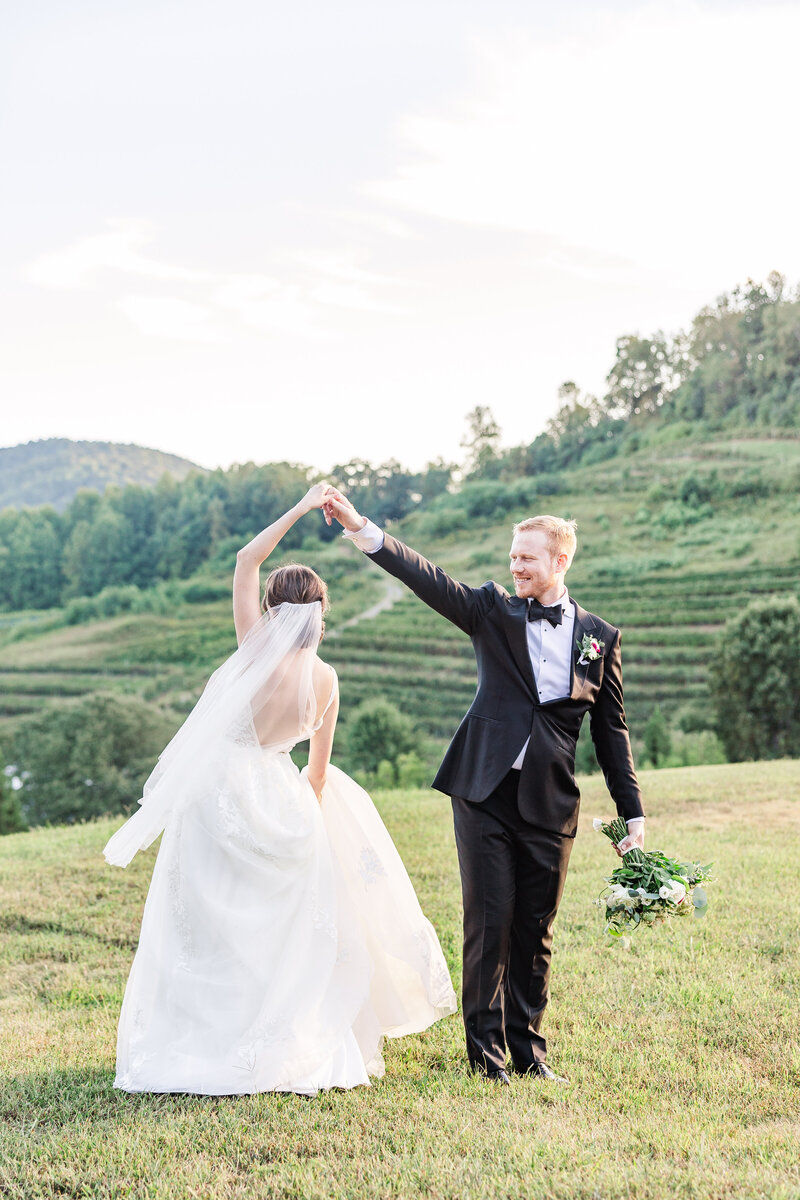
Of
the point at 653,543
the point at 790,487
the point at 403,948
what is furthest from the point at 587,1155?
the point at 790,487

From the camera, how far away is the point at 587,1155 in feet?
9.25

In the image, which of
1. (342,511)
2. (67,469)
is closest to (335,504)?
(342,511)

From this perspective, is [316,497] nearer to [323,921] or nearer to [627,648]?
[323,921]

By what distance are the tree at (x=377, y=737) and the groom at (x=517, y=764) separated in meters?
34.0

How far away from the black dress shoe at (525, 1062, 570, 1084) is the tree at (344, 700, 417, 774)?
33973 millimetres

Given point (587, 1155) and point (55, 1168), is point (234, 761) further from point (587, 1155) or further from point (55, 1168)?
point (587, 1155)

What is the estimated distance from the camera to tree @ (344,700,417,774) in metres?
38.0

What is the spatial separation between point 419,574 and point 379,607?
189 ft

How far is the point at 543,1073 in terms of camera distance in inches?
145

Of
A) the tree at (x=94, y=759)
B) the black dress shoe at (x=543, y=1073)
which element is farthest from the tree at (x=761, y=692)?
the black dress shoe at (x=543, y=1073)

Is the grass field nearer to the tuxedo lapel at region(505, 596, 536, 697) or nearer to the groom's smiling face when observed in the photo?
the tuxedo lapel at region(505, 596, 536, 697)

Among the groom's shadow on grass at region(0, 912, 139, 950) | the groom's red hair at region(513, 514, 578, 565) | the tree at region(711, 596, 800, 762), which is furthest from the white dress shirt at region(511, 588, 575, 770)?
the tree at region(711, 596, 800, 762)

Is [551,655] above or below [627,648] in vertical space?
above

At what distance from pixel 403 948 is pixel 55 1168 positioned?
1544 mm
